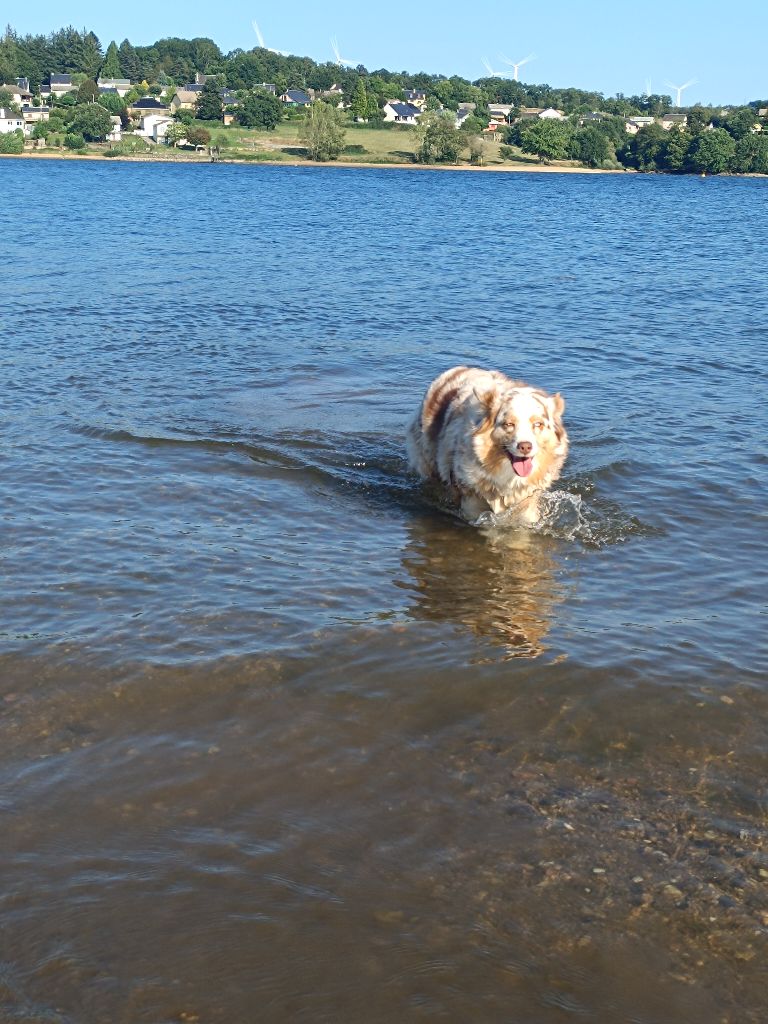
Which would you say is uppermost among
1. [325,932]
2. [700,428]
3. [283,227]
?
[283,227]

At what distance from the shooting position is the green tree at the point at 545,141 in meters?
156

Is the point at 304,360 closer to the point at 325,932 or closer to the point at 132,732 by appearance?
the point at 132,732

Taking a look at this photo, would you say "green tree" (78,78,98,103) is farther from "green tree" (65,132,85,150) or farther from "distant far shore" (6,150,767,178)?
"distant far shore" (6,150,767,178)

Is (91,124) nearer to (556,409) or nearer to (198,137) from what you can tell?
(198,137)

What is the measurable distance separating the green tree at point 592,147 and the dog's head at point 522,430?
502 feet

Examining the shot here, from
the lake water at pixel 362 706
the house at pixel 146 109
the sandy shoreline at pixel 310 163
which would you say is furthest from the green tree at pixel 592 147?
the lake water at pixel 362 706

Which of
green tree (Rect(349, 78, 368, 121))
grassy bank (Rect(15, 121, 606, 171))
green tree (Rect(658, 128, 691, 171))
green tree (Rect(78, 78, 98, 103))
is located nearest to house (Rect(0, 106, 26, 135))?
green tree (Rect(78, 78, 98, 103))

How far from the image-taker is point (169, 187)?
3172 inches

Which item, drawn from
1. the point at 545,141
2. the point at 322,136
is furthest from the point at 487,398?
the point at 545,141

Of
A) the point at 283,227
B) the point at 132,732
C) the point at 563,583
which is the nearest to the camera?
the point at 132,732

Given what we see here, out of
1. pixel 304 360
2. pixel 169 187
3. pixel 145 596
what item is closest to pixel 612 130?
pixel 169 187

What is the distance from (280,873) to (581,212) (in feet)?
213

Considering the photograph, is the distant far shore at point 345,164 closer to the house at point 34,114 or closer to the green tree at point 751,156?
the green tree at point 751,156

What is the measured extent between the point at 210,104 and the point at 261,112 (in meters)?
15.4
